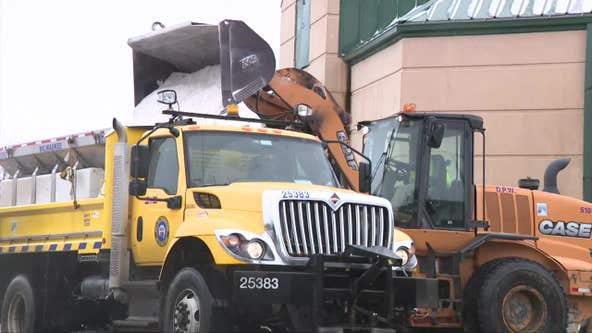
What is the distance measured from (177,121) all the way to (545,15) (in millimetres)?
11778

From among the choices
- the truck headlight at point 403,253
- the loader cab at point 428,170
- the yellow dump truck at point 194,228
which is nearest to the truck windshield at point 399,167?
the loader cab at point 428,170

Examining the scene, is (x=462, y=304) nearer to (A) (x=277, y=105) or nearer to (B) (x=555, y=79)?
(A) (x=277, y=105)

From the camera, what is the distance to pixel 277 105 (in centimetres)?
1335

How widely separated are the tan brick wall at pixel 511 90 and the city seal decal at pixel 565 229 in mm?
6211

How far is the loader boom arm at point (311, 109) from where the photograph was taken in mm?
13234

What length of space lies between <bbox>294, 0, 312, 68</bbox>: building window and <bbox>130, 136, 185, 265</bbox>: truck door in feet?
51.2

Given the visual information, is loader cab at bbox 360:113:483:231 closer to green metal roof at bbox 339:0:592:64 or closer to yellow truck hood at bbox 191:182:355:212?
yellow truck hood at bbox 191:182:355:212

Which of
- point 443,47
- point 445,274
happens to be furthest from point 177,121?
point 443,47

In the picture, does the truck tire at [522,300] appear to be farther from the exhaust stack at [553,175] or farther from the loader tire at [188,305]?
the loader tire at [188,305]

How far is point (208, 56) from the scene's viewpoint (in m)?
12.3

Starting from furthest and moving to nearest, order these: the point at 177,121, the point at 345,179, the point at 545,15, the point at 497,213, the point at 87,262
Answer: the point at 545,15 → the point at 345,179 → the point at 497,213 → the point at 87,262 → the point at 177,121

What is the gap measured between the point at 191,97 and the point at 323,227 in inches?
158

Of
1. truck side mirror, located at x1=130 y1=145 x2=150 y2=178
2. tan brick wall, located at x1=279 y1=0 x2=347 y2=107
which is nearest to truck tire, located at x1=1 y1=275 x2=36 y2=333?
truck side mirror, located at x1=130 y1=145 x2=150 y2=178

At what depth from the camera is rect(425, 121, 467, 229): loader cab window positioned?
1195 centimetres
